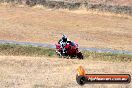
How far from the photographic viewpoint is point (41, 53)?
37.1 metres

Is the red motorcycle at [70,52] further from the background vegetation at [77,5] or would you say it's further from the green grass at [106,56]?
the background vegetation at [77,5]

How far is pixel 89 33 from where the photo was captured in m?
53.8

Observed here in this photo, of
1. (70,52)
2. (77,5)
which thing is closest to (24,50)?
(70,52)

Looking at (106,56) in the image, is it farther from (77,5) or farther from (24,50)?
(77,5)

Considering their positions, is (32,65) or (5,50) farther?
(5,50)

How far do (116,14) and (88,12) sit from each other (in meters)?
4.48

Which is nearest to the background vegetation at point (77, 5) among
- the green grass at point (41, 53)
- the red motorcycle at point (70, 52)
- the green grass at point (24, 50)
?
the green grass at point (41, 53)

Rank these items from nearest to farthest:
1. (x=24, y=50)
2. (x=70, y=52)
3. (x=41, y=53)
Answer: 1. (x=70, y=52)
2. (x=41, y=53)
3. (x=24, y=50)

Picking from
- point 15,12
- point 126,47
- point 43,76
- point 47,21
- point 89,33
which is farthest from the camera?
point 15,12

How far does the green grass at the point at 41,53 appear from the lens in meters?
35.8

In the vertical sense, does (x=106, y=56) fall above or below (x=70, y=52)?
below

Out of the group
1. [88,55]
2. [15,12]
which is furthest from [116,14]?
[88,55]

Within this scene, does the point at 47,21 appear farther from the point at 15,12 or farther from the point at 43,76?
the point at 43,76

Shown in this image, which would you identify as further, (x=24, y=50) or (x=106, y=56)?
(x=24, y=50)
